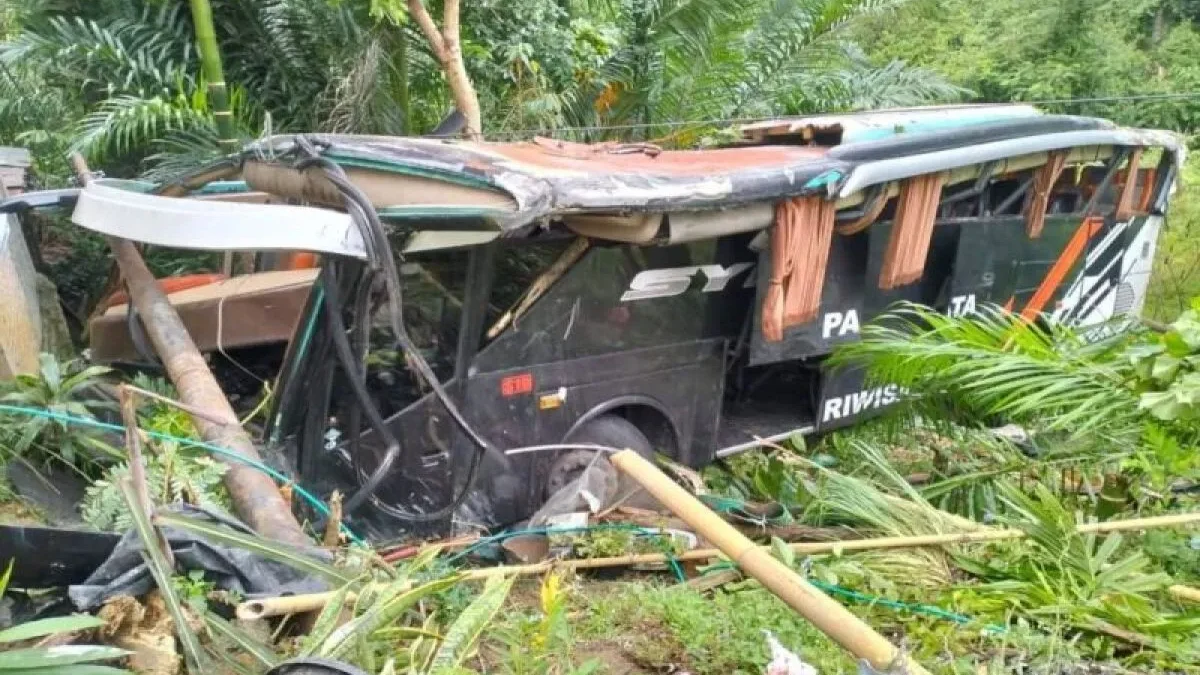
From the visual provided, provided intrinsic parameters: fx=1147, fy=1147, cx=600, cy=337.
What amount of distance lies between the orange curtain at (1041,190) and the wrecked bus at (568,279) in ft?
0.33

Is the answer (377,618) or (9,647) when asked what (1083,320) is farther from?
(9,647)

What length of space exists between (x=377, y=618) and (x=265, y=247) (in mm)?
1705

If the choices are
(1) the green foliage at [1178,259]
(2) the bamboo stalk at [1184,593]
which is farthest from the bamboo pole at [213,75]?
(1) the green foliage at [1178,259]

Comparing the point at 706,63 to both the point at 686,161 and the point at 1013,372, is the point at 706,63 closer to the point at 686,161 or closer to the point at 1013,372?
the point at 686,161

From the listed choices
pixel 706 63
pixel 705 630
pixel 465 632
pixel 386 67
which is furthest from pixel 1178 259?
pixel 465 632

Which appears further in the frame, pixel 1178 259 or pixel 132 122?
pixel 1178 259

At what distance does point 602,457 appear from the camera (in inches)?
211

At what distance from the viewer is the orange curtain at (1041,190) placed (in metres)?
7.11

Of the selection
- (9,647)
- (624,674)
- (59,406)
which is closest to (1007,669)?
(624,674)

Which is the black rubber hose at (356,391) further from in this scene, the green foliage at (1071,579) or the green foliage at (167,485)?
the green foliage at (1071,579)

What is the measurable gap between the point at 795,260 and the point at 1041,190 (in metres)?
2.42

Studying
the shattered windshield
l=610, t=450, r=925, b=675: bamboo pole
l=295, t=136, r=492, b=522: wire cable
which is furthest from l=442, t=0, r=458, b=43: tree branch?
l=610, t=450, r=925, b=675: bamboo pole

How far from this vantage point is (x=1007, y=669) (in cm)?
308

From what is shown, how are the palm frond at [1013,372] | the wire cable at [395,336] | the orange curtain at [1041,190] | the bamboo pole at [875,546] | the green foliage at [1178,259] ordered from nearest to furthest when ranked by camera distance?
the bamboo pole at [875,546] < the palm frond at [1013,372] < the wire cable at [395,336] < the orange curtain at [1041,190] < the green foliage at [1178,259]
